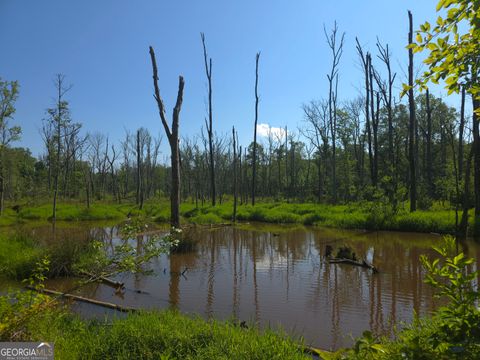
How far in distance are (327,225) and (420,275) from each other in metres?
10.2

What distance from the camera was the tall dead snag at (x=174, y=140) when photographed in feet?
40.0

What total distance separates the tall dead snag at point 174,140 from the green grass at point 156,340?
756 cm

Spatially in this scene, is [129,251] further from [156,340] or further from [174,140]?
[174,140]

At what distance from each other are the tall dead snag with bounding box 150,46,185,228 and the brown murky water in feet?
5.19

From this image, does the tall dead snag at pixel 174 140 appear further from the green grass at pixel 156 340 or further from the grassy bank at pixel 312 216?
the green grass at pixel 156 340

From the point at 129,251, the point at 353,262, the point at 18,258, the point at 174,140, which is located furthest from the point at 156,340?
the point at 174,140

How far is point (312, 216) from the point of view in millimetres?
20469

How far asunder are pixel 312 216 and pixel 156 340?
17155 millimetres

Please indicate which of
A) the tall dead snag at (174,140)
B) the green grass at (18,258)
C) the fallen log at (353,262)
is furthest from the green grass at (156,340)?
the tall dead snag at (174,140)

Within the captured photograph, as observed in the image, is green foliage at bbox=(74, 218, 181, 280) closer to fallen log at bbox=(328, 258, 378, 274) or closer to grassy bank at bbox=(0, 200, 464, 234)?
fallen log at bbox=(328, 258, 378, 274)

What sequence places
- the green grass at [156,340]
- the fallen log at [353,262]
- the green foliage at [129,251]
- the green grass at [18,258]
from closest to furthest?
the green grass at [156,340] < the green foliage at [129,251] < the green grass at [18,258] < the fallen log at [353,262]

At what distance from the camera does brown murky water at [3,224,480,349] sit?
230 inches

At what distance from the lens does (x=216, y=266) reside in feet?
33.3

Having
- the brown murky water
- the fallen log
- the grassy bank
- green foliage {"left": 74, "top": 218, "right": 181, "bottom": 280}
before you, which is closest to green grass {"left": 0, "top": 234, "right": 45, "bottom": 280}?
the brown murky water
